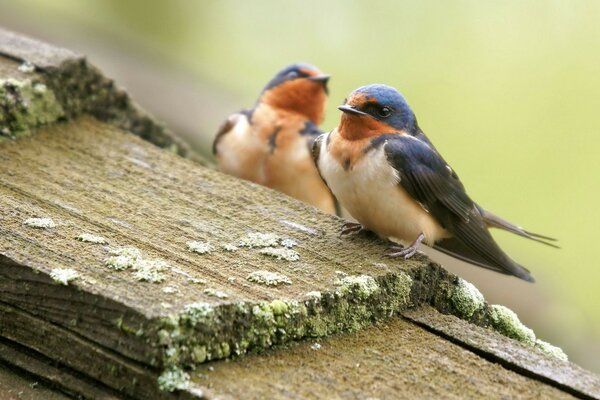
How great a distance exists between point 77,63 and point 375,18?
879 centimetres

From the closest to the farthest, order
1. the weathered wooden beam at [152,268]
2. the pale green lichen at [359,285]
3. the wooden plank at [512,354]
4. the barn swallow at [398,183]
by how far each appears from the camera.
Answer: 1. the weathered wooden beam at [152,268]
2. the wooden plank at [512,354]
3. the pale green lichen at [359,285]
4. the barn swallow at [398,183]

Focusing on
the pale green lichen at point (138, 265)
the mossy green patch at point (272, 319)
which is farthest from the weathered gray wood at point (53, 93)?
the mossy green patch at point (272, 319)

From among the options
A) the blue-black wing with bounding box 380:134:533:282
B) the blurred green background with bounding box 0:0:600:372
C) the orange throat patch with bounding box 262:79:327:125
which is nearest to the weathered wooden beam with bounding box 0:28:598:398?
the blue-black wing with bounding box 380:134:533:282

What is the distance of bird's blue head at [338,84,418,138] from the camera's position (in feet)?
12.3

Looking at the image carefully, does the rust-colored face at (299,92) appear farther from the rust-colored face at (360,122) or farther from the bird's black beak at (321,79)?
the rust-colored face at (360,122)

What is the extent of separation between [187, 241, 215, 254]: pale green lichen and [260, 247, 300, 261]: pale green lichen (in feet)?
0.49

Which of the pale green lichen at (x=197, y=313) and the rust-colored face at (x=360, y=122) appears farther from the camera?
the rust-colored face at (x=360, y=122)

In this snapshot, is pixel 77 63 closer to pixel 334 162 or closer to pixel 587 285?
pixel 334 162

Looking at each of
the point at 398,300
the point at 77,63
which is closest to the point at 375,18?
the point at 77,63

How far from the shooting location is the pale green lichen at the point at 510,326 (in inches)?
111

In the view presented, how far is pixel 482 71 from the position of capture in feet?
39.2

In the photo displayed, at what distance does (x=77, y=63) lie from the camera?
152 inches

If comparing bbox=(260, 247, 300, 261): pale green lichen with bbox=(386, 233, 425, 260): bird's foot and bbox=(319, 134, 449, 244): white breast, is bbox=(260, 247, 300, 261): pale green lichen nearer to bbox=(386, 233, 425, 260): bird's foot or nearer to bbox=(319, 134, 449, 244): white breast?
bbox=(386, 233, 425, 260): bird's foot

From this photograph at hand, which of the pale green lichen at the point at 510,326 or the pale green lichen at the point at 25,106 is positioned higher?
the pale green lichen at the point at 510,326
